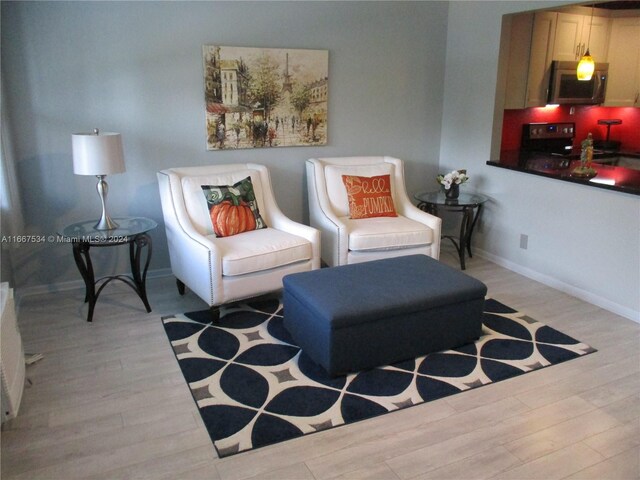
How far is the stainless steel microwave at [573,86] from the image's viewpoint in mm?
4742

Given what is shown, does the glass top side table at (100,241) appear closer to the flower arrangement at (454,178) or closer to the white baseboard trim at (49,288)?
the white baseboard trim at (49,288)

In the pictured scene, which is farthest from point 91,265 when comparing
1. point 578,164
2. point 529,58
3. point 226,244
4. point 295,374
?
point 529,58

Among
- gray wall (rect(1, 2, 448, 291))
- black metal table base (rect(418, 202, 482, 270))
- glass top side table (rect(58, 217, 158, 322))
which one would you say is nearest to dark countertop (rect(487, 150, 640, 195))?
black metal table base (rect(418, 202, 482, 270))

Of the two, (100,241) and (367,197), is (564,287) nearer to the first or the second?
(367,197)

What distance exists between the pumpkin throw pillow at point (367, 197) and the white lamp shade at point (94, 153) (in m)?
1.80

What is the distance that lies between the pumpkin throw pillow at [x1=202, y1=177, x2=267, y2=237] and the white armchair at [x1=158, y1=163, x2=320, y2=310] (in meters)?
0.06

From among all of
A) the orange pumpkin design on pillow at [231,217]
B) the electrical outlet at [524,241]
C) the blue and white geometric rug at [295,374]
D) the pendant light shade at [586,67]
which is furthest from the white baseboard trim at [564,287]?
the orange pumpkin design on pillow at [231,217]

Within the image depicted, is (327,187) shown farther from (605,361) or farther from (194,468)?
(194,468)

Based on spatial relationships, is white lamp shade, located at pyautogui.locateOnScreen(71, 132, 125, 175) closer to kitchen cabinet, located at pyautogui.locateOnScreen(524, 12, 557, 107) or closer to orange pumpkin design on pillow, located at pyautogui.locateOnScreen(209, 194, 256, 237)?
orange pumpkin design on pillow, located at pyautogui.locateOnScreen(209, 194, 256, 237)

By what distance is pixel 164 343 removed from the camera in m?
3.24

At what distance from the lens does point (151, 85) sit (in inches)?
156

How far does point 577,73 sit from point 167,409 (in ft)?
14.5

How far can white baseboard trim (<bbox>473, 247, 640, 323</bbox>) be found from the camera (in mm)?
3614

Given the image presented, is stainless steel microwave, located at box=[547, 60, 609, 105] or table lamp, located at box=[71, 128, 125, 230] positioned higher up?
stainless steel microwave, located at box=[547, 60, 609, 105]
